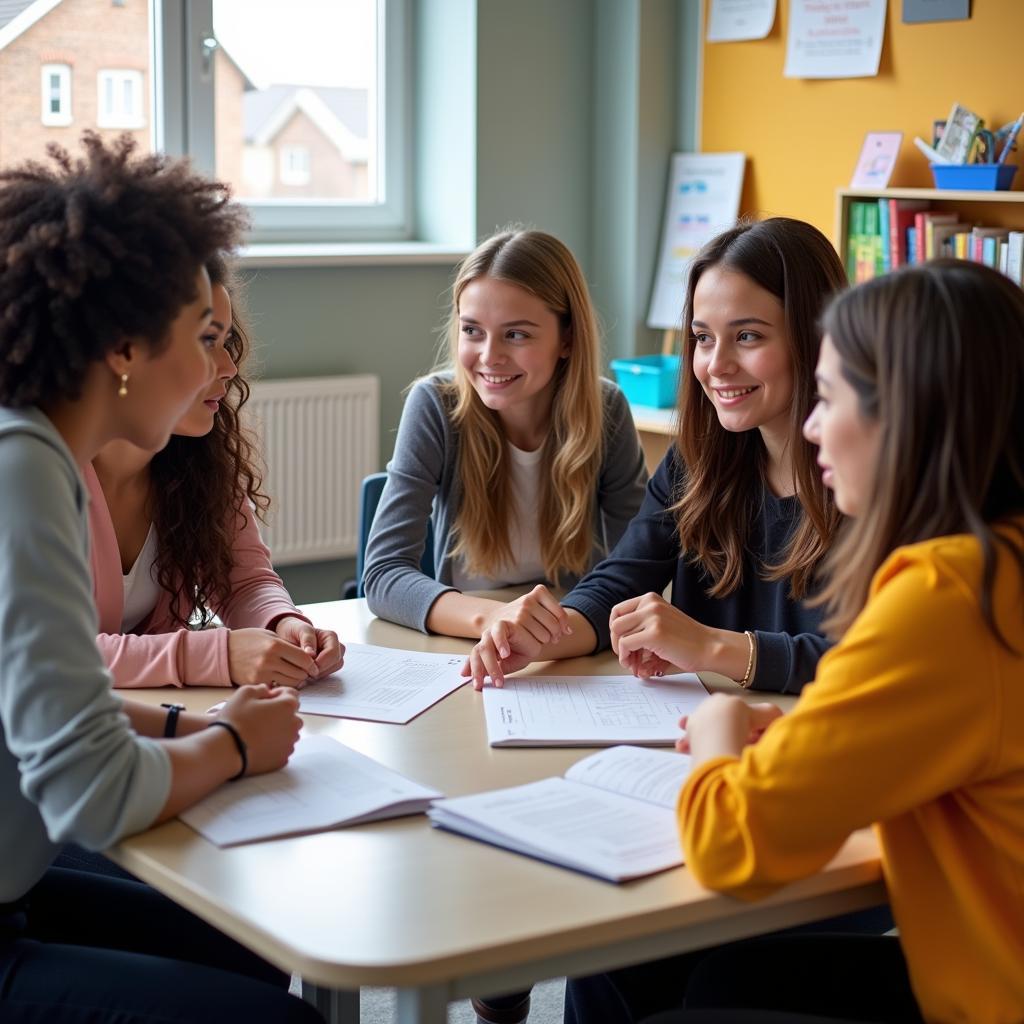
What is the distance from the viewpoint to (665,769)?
1390 millimetres

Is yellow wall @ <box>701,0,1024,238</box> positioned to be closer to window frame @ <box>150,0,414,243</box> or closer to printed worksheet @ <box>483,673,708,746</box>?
window frame @ <box>150,0,414,243</box>

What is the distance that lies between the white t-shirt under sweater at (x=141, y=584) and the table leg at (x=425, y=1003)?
0.89 meters

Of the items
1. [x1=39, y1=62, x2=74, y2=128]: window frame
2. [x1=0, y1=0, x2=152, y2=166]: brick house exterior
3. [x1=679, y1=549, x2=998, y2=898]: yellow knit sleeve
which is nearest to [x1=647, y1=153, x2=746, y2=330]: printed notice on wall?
[x1=0, y1=0, x2=152, y2=166]: brick house exterior

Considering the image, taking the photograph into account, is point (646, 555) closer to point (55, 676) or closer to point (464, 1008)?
point (464, 1008)

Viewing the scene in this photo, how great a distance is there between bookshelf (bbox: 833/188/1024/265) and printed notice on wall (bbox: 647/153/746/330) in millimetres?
Result: 502

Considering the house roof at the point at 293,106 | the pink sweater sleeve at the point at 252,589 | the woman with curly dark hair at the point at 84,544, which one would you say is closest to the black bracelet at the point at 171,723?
the woman with curly dark hair at the point at 84,544

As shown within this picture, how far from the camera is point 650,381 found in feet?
12.7

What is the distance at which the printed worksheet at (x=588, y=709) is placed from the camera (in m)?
1.49

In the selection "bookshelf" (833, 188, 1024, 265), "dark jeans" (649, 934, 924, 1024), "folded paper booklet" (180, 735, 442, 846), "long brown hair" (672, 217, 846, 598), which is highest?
"bookshelf" (833, 188, 1024, 265)

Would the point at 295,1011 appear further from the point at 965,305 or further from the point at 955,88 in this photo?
the point at 955,88

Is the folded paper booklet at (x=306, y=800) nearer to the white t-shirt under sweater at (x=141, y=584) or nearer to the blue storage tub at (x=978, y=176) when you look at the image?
the white t-shirt under sweater at (x=141, y=584)

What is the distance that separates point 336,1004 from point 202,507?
0.68 m

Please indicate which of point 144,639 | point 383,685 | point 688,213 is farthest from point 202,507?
point 688,213

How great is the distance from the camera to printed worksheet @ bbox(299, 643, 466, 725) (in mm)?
1574
